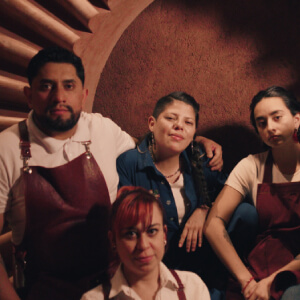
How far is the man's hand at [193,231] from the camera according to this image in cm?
164

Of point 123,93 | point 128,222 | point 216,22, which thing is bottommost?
point 128,222

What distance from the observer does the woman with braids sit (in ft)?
5.49

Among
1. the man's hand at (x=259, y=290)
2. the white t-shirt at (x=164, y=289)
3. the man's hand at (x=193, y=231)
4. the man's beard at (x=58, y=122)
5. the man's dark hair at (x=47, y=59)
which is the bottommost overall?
Result: the man's hand at (x=259, y=290)

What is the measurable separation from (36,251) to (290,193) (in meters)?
1.22

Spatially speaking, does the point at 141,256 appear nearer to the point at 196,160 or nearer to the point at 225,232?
the point at 225,232

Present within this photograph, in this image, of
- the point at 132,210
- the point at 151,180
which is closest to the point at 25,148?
the point at 132,210

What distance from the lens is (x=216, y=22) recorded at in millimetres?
2248

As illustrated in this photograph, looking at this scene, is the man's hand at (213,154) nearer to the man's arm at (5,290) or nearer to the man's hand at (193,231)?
the man's hand at (193,231)

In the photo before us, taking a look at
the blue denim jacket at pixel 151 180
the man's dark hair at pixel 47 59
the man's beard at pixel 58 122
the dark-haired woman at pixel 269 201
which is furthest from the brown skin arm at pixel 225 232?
the man's dark hair at pixel 47 59

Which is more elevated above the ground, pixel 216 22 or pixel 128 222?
pixel 216 22

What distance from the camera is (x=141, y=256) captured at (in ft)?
3.80

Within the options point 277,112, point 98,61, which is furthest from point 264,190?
point 98,61

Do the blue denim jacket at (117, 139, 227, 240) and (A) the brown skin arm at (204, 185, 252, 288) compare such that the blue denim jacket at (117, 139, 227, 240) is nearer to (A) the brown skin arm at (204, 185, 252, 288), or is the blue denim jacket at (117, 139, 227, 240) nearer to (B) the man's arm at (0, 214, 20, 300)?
(A) the brown skin arm at (204, 185, 252, 288)

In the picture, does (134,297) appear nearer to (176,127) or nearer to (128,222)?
(128,222)
